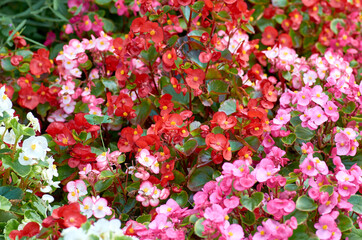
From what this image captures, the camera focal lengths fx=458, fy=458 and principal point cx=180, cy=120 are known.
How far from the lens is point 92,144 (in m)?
1.63

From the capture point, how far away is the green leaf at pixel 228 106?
1.52 metres

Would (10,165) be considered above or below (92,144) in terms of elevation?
above

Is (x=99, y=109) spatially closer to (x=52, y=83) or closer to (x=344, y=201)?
(x=52, y=83)

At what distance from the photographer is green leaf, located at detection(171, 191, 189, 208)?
1.34 metres

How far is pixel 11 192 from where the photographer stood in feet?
4.07

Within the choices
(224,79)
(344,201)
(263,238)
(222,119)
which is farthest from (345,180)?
(224,79)

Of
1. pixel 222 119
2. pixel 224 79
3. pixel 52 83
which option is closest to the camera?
pixel 222 119

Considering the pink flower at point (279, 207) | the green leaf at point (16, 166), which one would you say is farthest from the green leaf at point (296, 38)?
the green leaf at point (16, 166)

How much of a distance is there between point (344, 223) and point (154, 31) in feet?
2.66

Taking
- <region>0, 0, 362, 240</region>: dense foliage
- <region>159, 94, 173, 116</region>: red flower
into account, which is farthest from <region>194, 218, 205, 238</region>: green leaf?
<region>159, 94, 173, 116</region>: red flower

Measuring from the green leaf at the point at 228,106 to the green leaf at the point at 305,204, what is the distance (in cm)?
46

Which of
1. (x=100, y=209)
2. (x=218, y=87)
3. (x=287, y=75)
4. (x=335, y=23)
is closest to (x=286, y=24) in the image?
(x=335, y=23)

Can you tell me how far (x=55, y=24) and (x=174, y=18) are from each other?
3.03 ft

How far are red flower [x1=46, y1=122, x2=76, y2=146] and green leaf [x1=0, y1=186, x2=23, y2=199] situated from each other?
23cm
